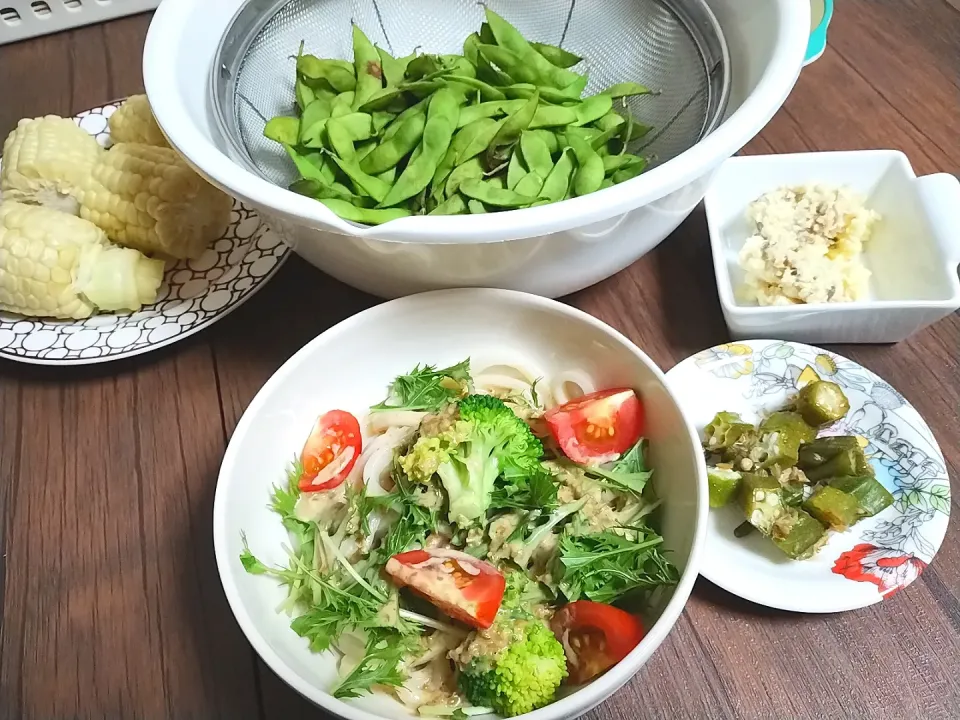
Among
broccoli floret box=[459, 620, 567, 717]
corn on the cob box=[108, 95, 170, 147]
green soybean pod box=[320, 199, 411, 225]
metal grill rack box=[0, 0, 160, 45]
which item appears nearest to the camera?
broccoli floret box=[459, 620, 567, 717]

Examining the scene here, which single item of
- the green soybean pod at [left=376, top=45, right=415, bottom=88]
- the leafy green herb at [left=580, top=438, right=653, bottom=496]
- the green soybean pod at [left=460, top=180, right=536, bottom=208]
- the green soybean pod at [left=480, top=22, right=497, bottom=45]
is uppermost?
the green soybean pod at [left=480, top=22, right=497, bottom=45]

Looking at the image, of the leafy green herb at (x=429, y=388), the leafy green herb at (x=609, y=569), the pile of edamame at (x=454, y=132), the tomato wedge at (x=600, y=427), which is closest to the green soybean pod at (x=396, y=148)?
the pile of edamame at (x=454, y=132)

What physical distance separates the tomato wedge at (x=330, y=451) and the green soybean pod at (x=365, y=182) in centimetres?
22

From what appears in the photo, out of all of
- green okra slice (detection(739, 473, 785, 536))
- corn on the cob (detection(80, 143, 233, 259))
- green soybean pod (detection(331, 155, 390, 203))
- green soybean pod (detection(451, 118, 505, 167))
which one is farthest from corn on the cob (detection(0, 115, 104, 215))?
green okra slice (detection(739, 473, 785, 536))

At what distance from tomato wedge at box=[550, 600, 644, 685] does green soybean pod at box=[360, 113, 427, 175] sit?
1.53ft

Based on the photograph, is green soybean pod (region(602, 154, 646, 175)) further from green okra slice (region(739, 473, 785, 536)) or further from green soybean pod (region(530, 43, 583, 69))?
green okra slice (region(739, 473, 785, 536))

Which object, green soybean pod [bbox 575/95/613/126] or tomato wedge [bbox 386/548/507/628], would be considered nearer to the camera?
tomato wedge [bbox 386/548/507/628]

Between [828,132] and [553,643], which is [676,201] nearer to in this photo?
[553,643]

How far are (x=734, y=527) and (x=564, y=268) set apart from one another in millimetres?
295

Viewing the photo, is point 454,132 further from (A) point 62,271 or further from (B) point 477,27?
(A) point 62,271

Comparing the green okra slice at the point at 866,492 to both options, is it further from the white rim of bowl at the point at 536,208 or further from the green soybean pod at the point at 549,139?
the green soybean pod at the point at 549,139

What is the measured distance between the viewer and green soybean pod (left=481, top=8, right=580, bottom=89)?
84 cm

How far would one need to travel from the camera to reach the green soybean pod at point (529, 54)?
840 millimetres

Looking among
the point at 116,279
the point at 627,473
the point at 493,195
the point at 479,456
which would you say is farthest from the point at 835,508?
the point at 116,279
